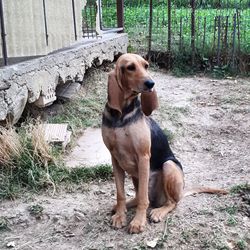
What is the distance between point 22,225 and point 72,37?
3.72 metres

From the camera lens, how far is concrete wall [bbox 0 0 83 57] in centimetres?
554

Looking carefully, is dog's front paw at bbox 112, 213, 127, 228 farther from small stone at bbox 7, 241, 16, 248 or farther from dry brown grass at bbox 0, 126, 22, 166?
dry brown grass at bbox 0, 126, 22, 166

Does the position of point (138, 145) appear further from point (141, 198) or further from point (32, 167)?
point (32, 167)

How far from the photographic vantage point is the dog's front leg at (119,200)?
3946 mm

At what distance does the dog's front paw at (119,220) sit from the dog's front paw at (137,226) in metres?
0.10

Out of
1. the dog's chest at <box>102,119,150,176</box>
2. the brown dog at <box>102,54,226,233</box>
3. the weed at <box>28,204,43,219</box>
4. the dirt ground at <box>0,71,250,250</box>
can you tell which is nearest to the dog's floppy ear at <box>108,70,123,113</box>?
the brown dog at <box>102,54,226,233</box>

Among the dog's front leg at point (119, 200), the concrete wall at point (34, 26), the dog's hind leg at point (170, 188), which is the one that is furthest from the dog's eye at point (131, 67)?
the concrete wall at point (34, 26)

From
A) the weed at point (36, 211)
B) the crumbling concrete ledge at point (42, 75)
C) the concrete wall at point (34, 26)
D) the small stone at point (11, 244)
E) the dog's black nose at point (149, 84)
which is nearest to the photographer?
the dog's black nose at point (149, 84)

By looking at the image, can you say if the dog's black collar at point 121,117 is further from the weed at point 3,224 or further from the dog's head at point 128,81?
the weed at point 3,224

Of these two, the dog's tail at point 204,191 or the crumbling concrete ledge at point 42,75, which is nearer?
the dog's tail at point 204,191

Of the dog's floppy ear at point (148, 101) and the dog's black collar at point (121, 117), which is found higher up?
the dog's floppy ear at point (148, 101)

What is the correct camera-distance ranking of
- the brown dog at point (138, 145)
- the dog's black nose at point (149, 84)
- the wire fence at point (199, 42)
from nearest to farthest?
1. the dog's black nose at point (149, 84)
2. the brown dog at point (138, 145)
3. the wire fence at point (199, 42)

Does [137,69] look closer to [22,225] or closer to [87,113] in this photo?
[22,225]

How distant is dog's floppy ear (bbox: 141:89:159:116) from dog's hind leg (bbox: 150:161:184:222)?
0.54m
